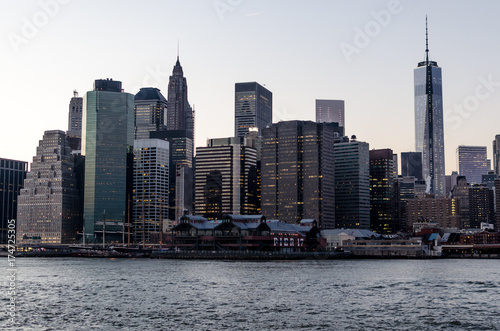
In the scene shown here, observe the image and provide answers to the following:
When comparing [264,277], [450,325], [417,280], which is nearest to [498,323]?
[450,325]

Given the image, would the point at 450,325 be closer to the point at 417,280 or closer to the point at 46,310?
the point at 46,310

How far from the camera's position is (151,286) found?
382 feet

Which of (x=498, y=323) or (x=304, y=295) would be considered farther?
(x=304, y=295)

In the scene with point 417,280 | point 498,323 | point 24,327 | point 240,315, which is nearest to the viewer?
point 24,327

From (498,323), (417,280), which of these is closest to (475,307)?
(498,323)

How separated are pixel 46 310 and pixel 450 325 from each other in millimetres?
45936

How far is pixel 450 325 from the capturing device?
71500 mm

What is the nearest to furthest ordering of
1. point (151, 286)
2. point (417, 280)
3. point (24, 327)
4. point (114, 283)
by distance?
1. point (24, 327)
2. point (151, 286)
3. point (114, 283)
4. point (417, 280)

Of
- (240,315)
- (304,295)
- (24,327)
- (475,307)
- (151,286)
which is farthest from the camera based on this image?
(151,286)

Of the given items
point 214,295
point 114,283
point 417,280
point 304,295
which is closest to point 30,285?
point 114,283

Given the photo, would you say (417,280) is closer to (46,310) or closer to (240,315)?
(240,315)

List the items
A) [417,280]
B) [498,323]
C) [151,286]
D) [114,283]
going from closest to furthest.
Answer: [498,323] → [151,286] → [114,283] → [417,280]

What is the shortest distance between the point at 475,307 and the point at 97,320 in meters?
46.5

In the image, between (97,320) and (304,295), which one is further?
(304,295)
